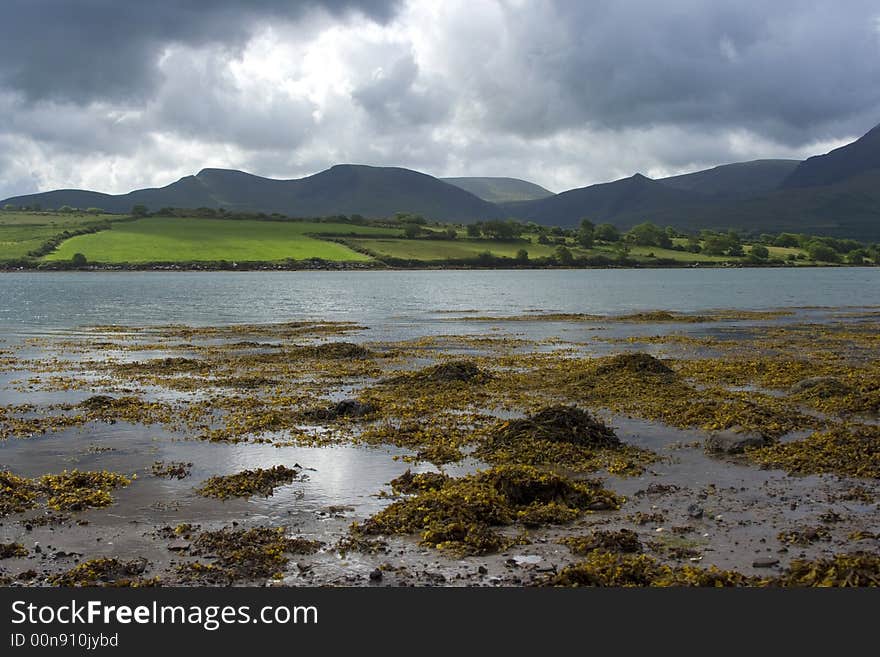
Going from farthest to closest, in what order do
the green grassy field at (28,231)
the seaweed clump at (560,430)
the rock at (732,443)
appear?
the green grassy field at (28,231) → the seaweed clump at (560,430) → the rock at (732,443)

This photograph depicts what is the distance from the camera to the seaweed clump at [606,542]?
396 inches

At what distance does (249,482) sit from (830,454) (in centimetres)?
1175

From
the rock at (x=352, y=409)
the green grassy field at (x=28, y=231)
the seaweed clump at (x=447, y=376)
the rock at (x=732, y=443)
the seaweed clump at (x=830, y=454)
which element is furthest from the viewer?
the green grassy field at (x=28, y=231)

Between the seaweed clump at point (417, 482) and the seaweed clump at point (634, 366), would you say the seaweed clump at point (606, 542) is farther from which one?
the seaweed clump at point (634, 366)

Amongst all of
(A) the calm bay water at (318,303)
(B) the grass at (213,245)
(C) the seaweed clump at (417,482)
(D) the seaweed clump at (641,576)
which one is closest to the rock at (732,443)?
(C) the seaweed clump at (417,482)

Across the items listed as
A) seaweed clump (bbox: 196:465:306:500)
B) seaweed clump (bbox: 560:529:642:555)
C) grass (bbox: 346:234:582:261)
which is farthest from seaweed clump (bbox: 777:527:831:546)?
grass (bbox: 346:234:582:261)

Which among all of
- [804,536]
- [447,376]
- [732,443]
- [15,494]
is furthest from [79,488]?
[447,376]

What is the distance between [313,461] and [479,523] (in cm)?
540

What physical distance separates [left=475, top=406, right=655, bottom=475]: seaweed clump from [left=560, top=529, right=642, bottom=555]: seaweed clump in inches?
156

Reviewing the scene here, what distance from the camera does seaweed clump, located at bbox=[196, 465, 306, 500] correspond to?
13.0 meters

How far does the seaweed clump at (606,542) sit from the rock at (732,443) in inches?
236

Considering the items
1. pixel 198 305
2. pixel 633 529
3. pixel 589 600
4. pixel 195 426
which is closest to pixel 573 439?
pixel 633 529

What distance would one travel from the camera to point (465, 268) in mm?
181250

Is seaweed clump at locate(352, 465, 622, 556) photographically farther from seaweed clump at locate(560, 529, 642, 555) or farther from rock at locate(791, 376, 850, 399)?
rock at locate(791, 376, 850, 399)
